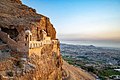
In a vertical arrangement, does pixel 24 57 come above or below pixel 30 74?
above

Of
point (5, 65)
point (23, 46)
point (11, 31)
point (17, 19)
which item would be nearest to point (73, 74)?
point (17, 19)

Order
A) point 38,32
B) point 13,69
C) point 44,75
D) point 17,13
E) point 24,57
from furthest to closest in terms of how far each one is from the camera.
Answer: point 17,13, point 38,32, point 44,75, point 24,57, point 13,69

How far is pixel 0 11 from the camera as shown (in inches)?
814

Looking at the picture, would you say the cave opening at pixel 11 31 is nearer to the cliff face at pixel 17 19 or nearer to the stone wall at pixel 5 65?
the cliff face at pixel 17 19

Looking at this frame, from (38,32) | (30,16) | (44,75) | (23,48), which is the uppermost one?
(30,16)

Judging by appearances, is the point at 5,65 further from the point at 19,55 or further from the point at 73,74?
the point at 73,74

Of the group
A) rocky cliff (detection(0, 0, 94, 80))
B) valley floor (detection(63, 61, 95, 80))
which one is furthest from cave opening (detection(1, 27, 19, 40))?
valley floor (detection(63, 61, 95, 80))

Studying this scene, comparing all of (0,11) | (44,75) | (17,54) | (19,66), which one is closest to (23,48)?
(17,54)

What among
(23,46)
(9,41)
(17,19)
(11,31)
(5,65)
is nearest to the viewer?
(5,65)

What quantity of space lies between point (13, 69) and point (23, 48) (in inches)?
83.5

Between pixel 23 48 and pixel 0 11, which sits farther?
pixel 0 11

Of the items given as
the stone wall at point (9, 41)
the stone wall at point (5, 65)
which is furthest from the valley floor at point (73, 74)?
the stone wall at point (5, 65)

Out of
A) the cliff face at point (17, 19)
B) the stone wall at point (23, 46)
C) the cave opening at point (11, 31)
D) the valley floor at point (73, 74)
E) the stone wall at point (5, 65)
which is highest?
the cliff face at point (17, 19)

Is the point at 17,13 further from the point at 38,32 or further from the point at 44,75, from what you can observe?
the point at 44,75
